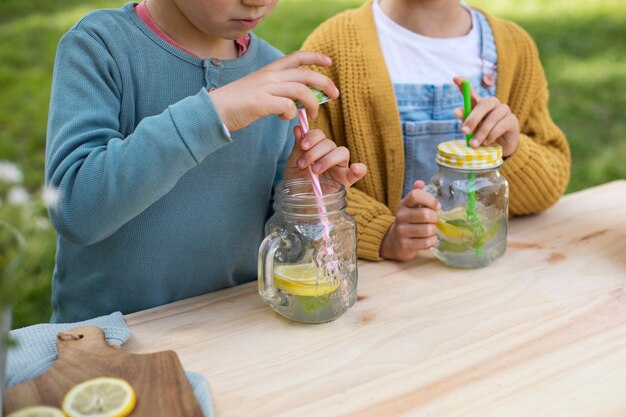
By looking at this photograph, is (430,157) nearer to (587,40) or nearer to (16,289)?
(16,289)

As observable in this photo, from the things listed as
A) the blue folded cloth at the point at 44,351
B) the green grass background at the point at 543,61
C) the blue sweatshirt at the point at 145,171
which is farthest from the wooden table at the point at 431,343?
the green grass background at the point at 543,61

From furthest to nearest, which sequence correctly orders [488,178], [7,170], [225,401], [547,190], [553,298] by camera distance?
[547,190] → [488,178] → [553,298] → [225,401] → [7,170]

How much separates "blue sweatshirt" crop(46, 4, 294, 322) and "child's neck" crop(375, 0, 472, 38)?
0.89 feet

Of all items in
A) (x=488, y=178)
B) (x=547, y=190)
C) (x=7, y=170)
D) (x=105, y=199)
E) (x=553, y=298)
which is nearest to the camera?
(x=7, y=170)

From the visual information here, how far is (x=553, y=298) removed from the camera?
3.55 ft

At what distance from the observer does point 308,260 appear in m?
1.01

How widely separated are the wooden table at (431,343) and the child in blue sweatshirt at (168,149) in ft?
0.49

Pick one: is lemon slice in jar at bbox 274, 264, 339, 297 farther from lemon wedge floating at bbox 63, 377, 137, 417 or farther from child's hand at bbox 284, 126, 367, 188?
lemon wedge floating at bbox 63, 377, 137, 417

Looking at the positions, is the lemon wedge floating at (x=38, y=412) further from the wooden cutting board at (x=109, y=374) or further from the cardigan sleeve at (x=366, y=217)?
the cardigan sleeve at (x=366, y=217)

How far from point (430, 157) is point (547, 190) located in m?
0.23

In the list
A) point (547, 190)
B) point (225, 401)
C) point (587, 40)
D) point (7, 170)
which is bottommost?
point (587, 40)

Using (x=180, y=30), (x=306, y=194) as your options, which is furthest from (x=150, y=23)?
(x=306, y=194)

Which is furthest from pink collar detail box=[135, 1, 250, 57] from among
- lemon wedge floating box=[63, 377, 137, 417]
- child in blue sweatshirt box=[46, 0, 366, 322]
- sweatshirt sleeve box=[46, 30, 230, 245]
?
lemon wedge floating box=[63, 377, 137, 417]

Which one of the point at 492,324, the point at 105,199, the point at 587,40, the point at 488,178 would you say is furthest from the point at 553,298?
the point at 587,40
